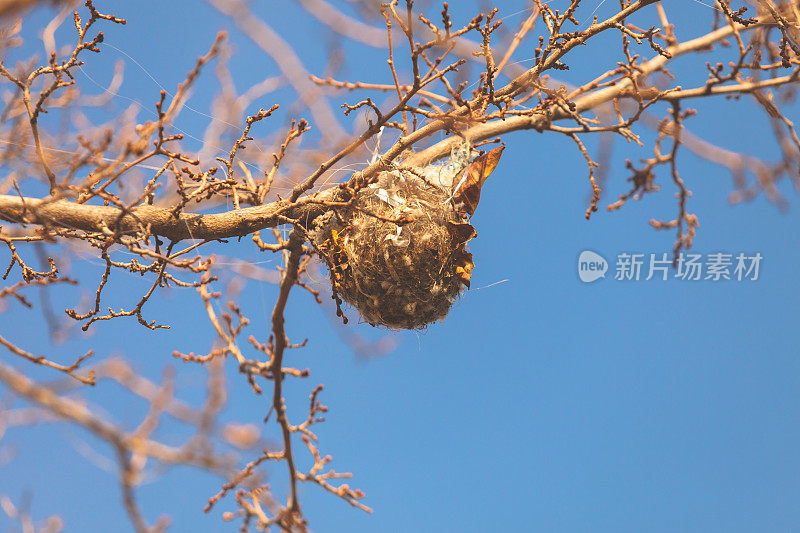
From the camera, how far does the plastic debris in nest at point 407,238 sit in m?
2.80

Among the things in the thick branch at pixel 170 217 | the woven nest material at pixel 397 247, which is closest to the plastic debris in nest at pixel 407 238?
the woven nest material at pixel 397 247

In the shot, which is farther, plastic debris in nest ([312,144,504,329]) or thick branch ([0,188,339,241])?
plastic debris in nest ([312,144,504,329])

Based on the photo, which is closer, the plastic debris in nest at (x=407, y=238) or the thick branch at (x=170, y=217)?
the thick branch at (x=170, y=217)

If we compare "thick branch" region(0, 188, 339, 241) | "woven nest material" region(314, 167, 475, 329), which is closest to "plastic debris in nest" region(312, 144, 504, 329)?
"woven nest material" region(314, 167, 475, 329)

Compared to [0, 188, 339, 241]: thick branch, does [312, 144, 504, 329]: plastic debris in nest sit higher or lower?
higher

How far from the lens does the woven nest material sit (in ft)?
9.18

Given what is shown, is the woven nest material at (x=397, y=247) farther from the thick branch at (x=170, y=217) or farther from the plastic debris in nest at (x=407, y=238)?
the thick branch at (x=170, y=217)

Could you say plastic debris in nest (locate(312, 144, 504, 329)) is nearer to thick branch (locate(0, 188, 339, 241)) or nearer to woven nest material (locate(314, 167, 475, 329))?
woven nest material (locate(314, 167, 475, 329))

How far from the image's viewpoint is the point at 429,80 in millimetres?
2404

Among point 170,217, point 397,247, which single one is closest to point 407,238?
point 397,247

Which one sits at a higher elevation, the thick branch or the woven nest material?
the woven nest material

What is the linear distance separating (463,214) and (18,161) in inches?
104

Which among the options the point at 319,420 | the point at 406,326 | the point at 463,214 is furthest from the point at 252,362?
the point at 463,214

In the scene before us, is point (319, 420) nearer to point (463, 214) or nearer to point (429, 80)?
point (463, 214)
